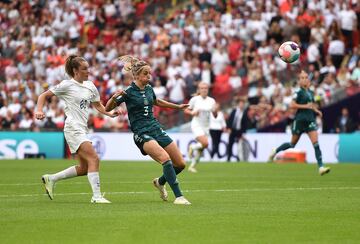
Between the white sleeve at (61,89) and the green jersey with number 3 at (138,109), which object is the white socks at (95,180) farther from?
the white sleeve at (61,89)

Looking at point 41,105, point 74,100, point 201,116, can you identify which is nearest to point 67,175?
point 74,100

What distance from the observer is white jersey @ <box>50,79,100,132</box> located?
1552 cm

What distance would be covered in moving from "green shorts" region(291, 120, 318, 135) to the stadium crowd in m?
8.39

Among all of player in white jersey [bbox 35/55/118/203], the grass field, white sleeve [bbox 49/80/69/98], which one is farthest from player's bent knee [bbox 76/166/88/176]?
white sleeve [bbox 49/80/69/98]

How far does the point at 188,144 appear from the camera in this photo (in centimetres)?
3438

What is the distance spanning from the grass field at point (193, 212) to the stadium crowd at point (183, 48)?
11.9 metres

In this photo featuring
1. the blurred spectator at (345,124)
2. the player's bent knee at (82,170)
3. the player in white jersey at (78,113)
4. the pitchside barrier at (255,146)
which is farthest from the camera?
the blurred spectator at (345,124)

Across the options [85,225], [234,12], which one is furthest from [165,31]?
[85,225]

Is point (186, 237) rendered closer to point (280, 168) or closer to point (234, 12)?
point (280, 168)

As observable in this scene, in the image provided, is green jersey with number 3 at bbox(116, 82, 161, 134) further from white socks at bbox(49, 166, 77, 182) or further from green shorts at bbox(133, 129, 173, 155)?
white socks at bbox(49, 166, 77, 182)

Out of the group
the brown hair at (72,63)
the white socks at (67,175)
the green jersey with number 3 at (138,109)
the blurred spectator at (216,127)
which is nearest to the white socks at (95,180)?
the white socks at (67,175)

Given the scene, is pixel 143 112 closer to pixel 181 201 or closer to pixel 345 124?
pixel 181 201

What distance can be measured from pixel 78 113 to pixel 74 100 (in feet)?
0.72

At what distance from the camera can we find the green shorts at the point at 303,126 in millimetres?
24562
